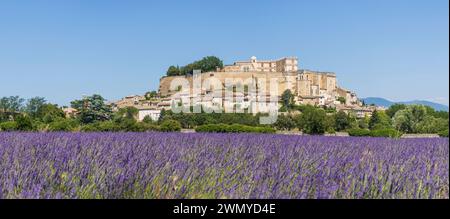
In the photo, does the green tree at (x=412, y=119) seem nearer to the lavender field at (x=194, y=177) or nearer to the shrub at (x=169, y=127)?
the shrub at (x=169, y=127)

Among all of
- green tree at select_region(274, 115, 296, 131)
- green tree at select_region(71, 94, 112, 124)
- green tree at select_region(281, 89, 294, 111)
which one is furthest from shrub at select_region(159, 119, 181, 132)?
green tree at select_region(281, 89, 294, 111)

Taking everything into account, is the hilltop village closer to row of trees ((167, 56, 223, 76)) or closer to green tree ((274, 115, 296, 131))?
row of trees ((167, 56, 223, 76))

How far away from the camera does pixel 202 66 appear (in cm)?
8994

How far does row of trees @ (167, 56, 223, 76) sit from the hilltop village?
96cm

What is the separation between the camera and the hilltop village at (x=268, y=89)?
3140 inches

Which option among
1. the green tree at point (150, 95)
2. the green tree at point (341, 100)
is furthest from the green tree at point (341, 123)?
the green tree at point (150, 95)

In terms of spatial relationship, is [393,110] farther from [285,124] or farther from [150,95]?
[150,95]

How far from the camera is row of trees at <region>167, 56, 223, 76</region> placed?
89.5 metres

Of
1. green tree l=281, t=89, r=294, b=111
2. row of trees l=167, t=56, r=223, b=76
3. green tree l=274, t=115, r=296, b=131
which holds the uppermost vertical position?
row of trees l=167, t=56, r=223, b=76

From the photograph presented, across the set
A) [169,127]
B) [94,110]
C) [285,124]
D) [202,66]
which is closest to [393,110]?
[202,66]

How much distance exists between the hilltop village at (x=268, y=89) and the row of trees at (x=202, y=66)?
0.96 metres

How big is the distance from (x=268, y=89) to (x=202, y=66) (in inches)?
516
